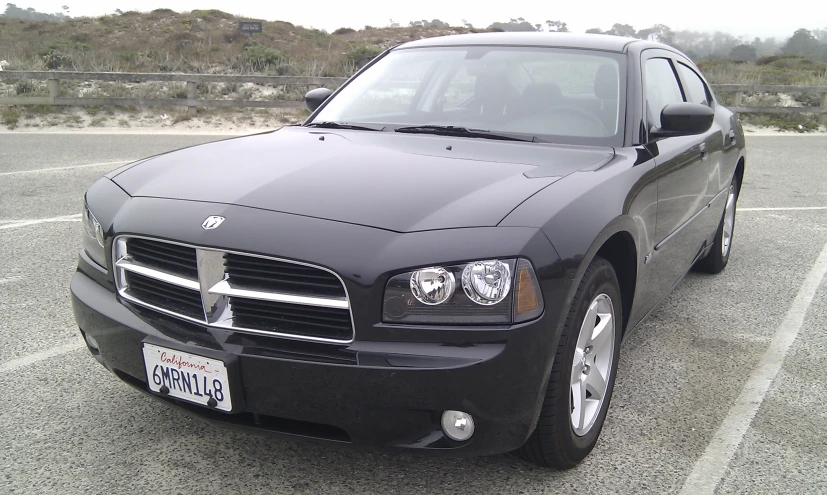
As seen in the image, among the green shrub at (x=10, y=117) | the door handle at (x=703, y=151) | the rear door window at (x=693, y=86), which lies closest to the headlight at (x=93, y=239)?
the door handle at (x=703, y=151)

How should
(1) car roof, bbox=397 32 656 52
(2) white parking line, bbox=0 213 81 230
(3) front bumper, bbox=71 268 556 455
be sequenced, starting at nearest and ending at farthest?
(3) front bumper, bbox=71 268 556 455 → (1) car roof, bbox=397 32 656 52 → (2) white parking line, bbox=0 213 81 230

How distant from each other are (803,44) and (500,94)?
70.4 meters

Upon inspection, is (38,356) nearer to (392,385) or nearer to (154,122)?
(392,385)

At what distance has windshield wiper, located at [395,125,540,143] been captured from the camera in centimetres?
320

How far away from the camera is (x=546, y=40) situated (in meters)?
3.77

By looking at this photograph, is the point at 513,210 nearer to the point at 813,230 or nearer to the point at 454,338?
the point at 454,338

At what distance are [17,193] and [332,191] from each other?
607cm

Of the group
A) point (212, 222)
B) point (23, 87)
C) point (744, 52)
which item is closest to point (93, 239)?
point (212, 222)

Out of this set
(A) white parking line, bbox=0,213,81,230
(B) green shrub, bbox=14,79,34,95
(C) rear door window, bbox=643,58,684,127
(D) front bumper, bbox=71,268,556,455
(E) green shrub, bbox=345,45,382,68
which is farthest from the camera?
(E) green shrub, bbox=345,45,382,68

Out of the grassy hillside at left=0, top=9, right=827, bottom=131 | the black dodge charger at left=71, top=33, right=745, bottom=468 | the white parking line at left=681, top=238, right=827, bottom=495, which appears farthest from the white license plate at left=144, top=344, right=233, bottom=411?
the grassy hillside at left=0, top=9, right=827, bottom=131

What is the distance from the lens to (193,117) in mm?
15273

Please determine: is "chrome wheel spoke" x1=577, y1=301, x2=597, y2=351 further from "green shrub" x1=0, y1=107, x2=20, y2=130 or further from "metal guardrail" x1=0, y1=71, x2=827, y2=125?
"green shrub" x1=0, y1=107, x2=20, y2=130

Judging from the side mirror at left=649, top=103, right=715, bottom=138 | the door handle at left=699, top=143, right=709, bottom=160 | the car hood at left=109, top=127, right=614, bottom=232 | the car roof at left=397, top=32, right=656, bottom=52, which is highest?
the car roof at left=397, top=32, right=656, bottom=52

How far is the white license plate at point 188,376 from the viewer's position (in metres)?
2.17
